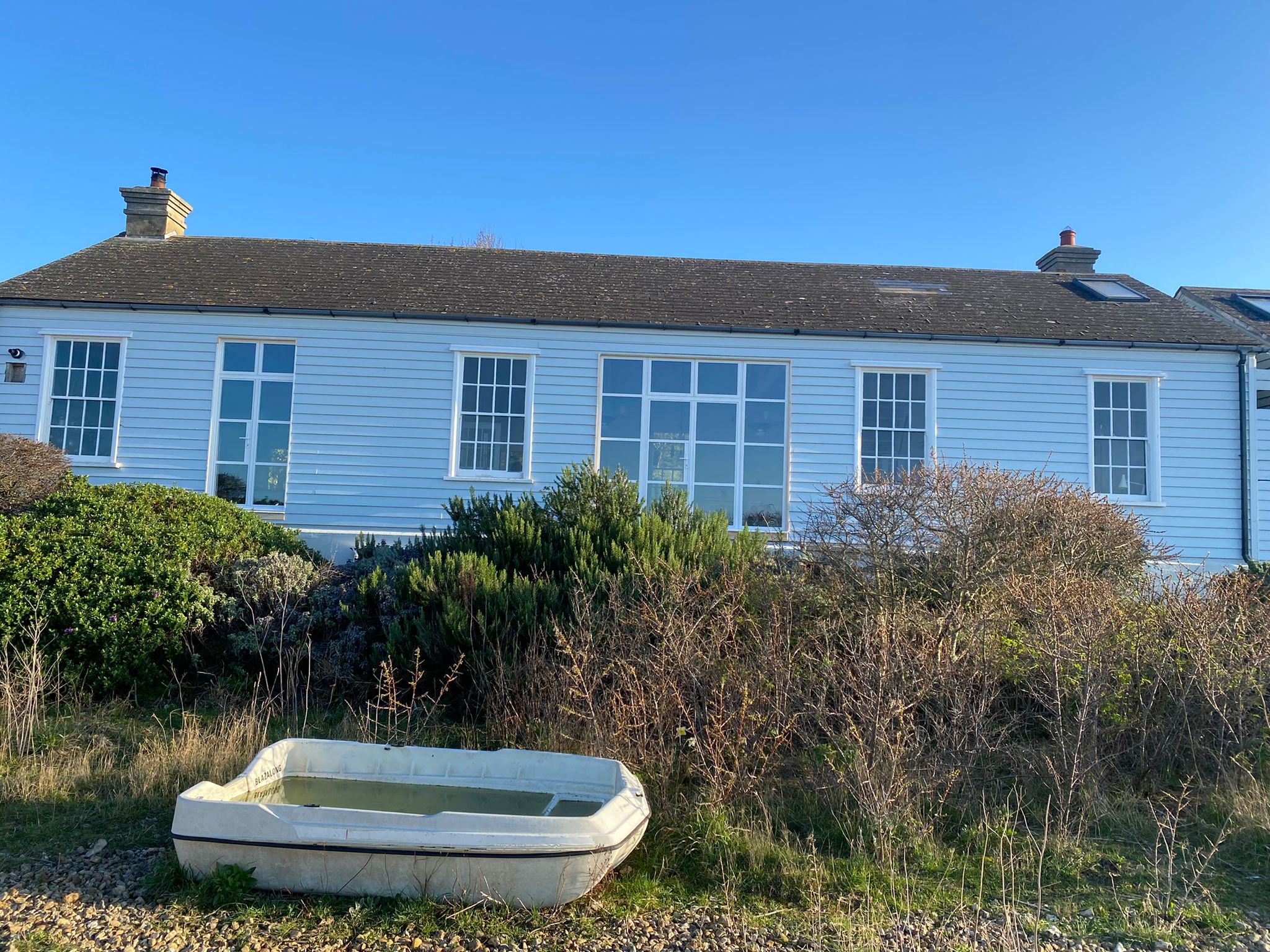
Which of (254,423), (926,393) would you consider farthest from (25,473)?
(926,393)

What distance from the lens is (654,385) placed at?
1285 cm

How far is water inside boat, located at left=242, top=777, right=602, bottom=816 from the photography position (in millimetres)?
4648

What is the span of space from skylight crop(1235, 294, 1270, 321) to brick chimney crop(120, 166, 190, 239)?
19.9 meters

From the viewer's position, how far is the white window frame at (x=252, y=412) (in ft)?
40.8

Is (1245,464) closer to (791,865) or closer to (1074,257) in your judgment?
(1074,257)

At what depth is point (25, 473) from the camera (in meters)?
8.91

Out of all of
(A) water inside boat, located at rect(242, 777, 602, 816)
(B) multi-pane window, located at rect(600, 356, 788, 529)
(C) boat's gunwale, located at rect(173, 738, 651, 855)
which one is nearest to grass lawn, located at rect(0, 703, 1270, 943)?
(C) boat's gunwale, located at rect(173, 738, 651, 855)

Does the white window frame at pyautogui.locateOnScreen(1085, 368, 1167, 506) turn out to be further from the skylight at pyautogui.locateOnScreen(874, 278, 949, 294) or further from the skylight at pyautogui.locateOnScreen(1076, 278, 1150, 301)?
the skylight at pyautogui.locateOnScreen(874, 278, 949, 294)

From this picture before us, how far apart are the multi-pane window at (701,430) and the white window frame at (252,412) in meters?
4.46

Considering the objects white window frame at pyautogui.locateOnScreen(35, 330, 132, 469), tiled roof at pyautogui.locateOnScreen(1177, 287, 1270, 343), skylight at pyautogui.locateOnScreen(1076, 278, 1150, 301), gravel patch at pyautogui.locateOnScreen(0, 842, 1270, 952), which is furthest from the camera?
tiled roof at pyautogui.locateOnScreen(1177, 287, 1270, 343)

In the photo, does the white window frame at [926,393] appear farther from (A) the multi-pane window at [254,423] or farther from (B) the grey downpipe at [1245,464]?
(A) the multi-pane window at [254,423]

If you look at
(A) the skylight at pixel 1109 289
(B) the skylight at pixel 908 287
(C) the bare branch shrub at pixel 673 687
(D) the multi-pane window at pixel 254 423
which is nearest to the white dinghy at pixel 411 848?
(C) the bare branch shrub at pixel 673 687

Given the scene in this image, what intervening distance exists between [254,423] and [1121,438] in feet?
41.7

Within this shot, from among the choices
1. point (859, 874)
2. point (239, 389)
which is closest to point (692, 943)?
point (859, 874)
